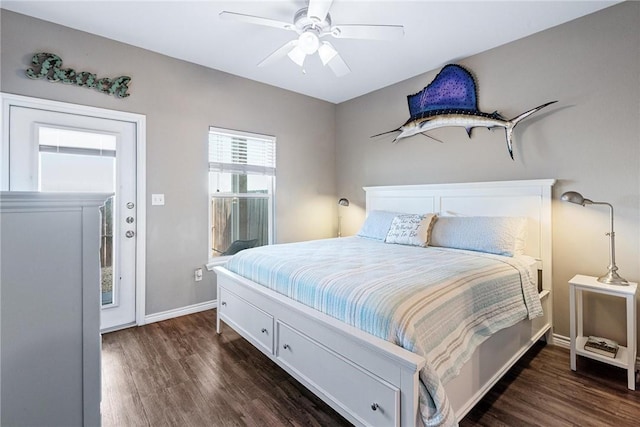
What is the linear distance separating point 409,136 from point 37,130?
3548mm

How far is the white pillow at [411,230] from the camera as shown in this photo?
2.82 meters

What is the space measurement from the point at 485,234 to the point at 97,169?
11.2 feet

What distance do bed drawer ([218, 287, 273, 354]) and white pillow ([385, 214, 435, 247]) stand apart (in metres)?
1.48

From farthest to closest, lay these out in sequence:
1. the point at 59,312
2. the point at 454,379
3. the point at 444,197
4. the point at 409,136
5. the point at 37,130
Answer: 1. the point at 409,136
2. the point at 444,197
3. the point at 37,130
4. the point at 454,379
5. the point at 59,312

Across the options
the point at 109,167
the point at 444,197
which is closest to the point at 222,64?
the point at 109,167

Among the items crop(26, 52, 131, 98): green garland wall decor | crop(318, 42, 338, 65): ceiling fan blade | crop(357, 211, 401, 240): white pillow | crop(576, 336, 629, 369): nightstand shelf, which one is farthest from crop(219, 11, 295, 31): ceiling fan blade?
crop(576, 336, 629, 369): nightstand shelf

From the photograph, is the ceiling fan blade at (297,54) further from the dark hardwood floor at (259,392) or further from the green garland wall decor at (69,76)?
the dark hardwood floor at (259,392)

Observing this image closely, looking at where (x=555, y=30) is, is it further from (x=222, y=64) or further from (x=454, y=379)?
(x=222, y=64)

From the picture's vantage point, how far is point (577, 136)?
96.4 inches

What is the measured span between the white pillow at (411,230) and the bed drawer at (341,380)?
1.48 metres

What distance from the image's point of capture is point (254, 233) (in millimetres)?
3859

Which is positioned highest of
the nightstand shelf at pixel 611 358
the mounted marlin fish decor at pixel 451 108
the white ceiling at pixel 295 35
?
the white ceiling at pixel 295 35

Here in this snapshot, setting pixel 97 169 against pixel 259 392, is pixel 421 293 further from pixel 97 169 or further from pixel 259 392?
pixel 97 169

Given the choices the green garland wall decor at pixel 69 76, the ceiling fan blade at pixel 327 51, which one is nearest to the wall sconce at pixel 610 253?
the ceiling fan blade at pixel 327 51
